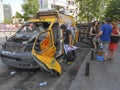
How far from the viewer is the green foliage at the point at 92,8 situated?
2623 centimetres

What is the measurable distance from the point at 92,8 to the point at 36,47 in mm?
20843

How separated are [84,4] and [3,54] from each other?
71.0 ft

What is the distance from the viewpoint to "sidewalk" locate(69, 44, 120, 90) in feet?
18.7

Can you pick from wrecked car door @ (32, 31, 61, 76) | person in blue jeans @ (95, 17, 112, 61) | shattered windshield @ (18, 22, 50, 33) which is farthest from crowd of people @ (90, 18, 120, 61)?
shattered windshield @ (18, 22, 50, 33)

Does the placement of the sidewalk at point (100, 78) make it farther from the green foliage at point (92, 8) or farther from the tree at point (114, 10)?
the tree at point (114, 10)

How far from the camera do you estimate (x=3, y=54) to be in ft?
24.1

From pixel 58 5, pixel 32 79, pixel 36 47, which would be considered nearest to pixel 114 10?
pixel 58 5

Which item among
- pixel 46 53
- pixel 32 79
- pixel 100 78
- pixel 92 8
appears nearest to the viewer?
pixel 100 78

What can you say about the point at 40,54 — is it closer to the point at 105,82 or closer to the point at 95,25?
the point at 105,82

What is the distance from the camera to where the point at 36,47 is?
23.5ft

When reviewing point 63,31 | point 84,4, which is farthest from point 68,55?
point 84,4

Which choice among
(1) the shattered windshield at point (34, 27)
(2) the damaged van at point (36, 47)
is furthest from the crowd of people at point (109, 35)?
(1) the shattered windshield at point (34, 27)

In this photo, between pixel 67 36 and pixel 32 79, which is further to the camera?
pixel 67 36

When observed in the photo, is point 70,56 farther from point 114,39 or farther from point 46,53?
point 114,39
